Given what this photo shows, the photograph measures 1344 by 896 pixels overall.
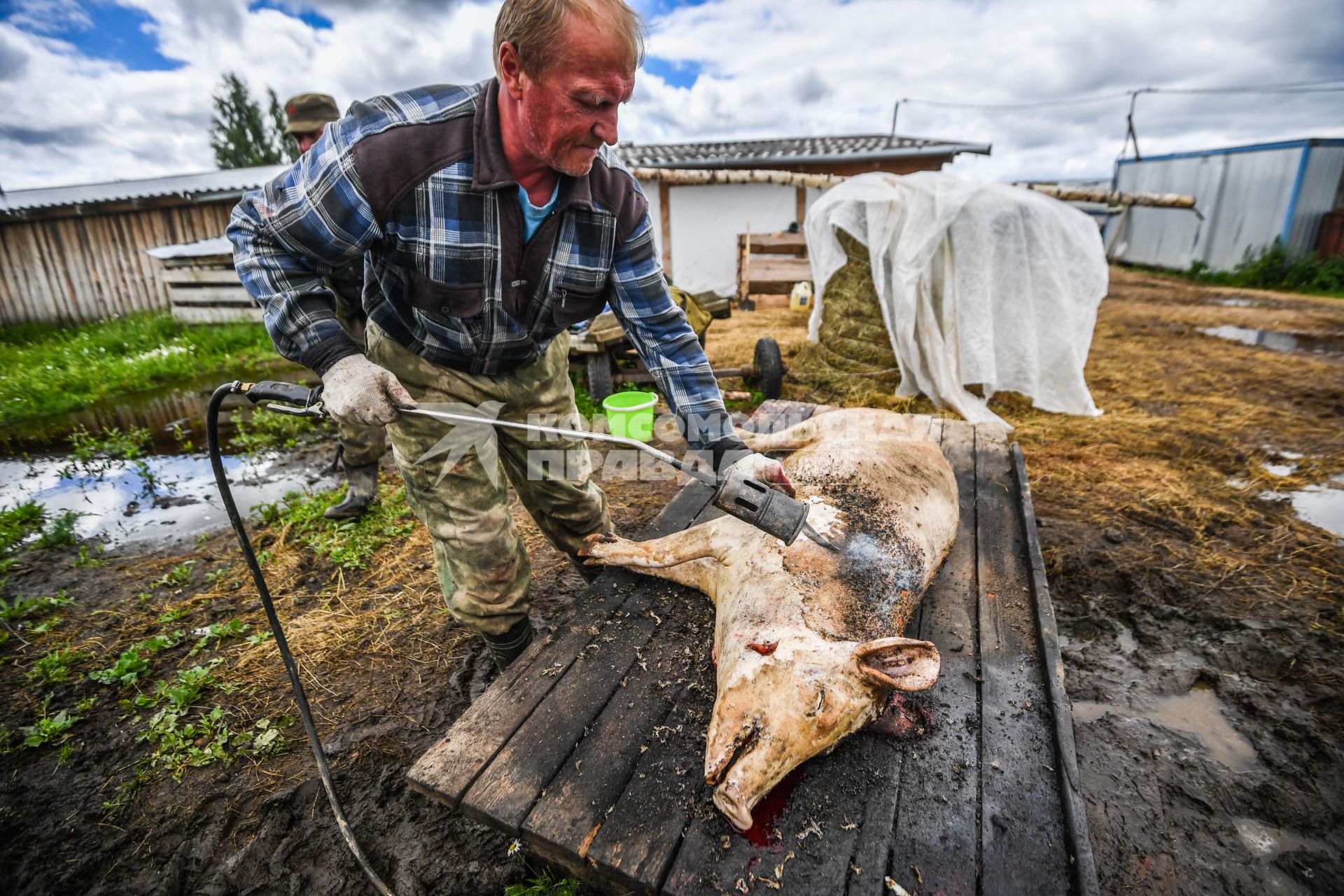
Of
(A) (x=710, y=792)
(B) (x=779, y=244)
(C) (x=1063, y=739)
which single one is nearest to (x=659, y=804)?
(A) (x=710, y=792)

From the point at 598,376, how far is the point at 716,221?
24.7 ft

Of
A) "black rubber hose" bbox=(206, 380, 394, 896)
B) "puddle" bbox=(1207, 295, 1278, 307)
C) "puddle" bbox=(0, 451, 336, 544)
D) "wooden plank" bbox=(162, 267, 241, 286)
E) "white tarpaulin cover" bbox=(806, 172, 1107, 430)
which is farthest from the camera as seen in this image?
"puddle" bbox=(1207, 295, 1278, 307)

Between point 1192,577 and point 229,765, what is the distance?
186 inches

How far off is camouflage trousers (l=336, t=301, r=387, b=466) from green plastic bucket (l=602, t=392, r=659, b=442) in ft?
5.16

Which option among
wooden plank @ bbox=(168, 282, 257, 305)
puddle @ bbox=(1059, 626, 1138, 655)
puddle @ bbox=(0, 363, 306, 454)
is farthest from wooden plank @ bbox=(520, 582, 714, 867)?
wooden plank @ bbox=(168, 282, 257, 305)

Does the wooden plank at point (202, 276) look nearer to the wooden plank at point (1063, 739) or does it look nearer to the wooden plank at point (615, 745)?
the wooden plank at point (615, 745)

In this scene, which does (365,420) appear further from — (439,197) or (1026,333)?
(1026,333)

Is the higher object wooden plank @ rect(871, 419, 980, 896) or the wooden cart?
the wooden cart

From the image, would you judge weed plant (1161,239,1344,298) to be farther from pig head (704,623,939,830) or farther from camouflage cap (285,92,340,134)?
camouflage cap (285,92,340,134)

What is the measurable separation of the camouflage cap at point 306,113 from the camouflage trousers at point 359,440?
1.82 m

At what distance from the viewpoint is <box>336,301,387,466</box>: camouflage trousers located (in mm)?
3725

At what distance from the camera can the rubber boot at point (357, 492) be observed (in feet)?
13.1

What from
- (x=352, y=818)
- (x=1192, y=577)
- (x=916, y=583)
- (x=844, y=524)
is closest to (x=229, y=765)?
(x=352, y=818)

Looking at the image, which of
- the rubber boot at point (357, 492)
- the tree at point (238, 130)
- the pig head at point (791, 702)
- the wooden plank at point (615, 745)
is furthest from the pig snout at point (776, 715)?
the tree at point (238, 130)
